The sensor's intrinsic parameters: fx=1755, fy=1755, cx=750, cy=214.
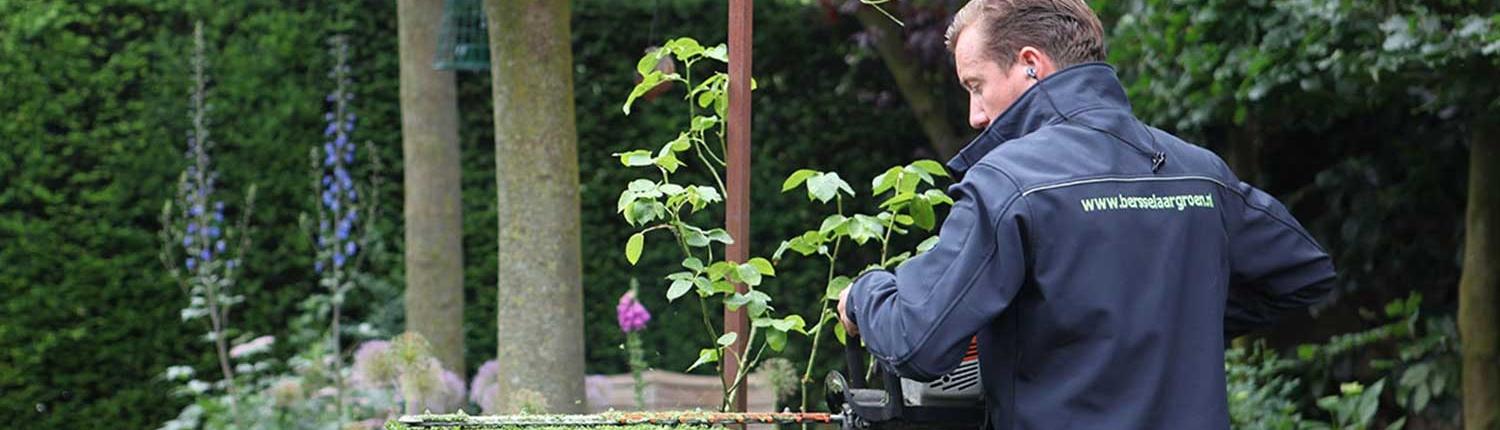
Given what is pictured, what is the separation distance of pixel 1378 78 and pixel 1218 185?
2.30 meters

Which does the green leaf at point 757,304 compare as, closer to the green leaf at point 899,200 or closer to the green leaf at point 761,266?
the green leaf at point 761,266

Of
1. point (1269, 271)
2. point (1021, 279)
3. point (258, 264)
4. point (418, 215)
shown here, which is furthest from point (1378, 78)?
point (258, 264)

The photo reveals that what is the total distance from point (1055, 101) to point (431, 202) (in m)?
3.93

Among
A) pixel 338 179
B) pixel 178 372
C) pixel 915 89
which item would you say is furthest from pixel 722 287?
pixel 915 89

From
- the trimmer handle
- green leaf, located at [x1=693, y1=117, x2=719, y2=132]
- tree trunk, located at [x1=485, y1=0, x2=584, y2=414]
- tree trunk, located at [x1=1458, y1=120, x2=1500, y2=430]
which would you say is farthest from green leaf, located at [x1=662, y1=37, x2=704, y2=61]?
tree trunk, located at [x1=1458, y1=120, x2=1500, y2=430]

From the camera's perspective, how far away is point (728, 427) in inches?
105

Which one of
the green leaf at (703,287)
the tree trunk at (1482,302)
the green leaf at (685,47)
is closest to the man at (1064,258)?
the green leaf at (703,287)

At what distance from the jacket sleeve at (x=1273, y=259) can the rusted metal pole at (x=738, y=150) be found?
0.76 meters

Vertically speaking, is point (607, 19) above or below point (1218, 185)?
above

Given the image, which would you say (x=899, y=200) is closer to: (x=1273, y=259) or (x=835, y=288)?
(x=835, y=288)

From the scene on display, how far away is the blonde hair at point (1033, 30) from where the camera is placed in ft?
7.17

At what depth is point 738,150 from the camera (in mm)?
2732

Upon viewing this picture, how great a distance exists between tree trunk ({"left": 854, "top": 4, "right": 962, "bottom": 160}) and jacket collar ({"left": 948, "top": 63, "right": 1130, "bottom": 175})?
4.73 metres

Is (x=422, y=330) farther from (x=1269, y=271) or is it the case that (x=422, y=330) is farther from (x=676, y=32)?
(x=1269, y=271)
